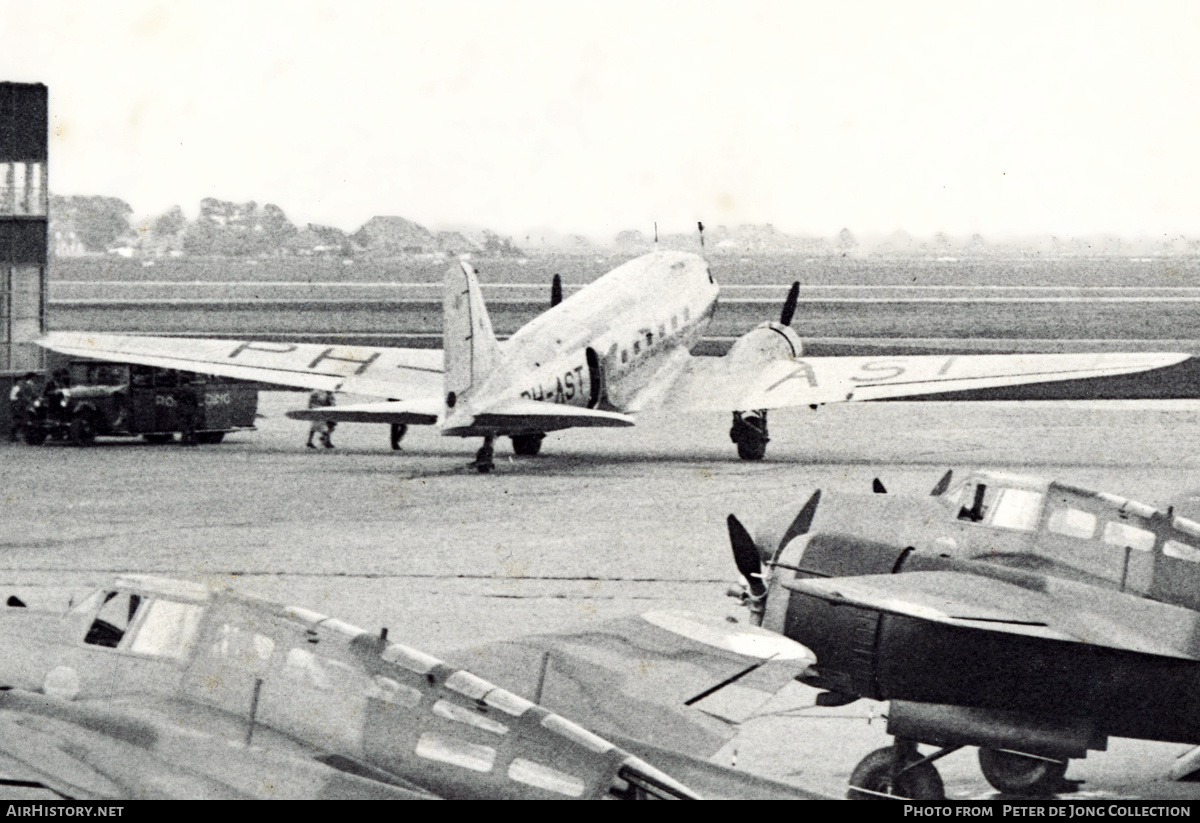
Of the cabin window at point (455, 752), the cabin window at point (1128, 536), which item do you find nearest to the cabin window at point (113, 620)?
the cabin window at point (455, 752)

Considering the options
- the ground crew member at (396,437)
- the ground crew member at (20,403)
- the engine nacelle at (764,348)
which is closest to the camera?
the ground crew member at (396,437)

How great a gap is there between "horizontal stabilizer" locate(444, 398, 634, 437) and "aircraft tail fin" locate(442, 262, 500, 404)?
572 millimetres

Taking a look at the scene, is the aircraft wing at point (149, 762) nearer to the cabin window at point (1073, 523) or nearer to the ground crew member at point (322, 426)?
the cabin window at point (1073, 523)

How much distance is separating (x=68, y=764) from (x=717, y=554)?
14469mm

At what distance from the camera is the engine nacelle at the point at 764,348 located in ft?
119

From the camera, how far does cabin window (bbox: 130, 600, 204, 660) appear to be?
11195 mm

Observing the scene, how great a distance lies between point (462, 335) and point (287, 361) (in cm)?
803

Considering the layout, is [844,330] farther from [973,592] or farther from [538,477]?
[973,592]

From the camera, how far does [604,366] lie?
111 ft

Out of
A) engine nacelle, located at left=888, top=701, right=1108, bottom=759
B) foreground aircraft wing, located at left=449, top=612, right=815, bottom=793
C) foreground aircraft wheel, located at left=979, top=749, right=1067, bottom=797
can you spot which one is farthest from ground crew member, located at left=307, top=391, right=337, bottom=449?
engine nacelle, located at left=888, top=701, right=1108, bottom=759

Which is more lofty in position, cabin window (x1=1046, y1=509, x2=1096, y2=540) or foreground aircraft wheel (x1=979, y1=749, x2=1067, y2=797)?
cabin window (x1=1046, y1=509, x2=1096, y2=540)

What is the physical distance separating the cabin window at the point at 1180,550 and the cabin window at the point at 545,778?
6.77m

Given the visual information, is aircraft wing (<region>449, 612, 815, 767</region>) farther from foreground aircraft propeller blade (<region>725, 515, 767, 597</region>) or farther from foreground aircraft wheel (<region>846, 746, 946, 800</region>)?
foreground aircraft propeller blade (<region>725, 515, 767, 597</region>)

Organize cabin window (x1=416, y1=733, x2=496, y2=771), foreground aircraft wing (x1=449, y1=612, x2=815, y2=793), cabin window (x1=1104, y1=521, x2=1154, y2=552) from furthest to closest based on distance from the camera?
cabin window (x1=1104, y1=521, x2=1154, y2=552) < foreground aircraft wing (x1=449, y1=612, x2=815, y2=793) < cabin window (x1=416, y1=733, x2=496, y2=771)
